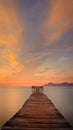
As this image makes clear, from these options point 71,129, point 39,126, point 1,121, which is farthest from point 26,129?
point 1,121

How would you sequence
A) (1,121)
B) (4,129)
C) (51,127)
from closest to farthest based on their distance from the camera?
1. (4,129)
2. (51,127)
3. (1,121)

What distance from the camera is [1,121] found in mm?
26125

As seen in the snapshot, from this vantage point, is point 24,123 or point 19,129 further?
point 24,123

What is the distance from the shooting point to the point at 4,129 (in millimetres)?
7070

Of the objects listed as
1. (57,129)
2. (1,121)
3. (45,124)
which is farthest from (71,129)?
(1,121)

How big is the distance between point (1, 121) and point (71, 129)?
20429 mm

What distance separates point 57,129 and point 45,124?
0.96 meters

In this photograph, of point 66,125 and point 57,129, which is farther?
point 66,125

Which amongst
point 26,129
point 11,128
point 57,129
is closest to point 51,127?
point 57,129

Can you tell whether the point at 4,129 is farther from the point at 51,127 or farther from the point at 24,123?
the point at 51,127

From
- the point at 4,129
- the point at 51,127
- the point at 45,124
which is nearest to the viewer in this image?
the point at 4,129

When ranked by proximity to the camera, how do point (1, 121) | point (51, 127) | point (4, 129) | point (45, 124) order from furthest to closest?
1. point (1, 121)
2. point (45, 124)
3. point (51, 127)
4. point (4, 129)

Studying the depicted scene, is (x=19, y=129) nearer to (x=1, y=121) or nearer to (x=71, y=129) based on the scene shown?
(x=71, y=129)

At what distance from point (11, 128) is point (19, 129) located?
32 cm
